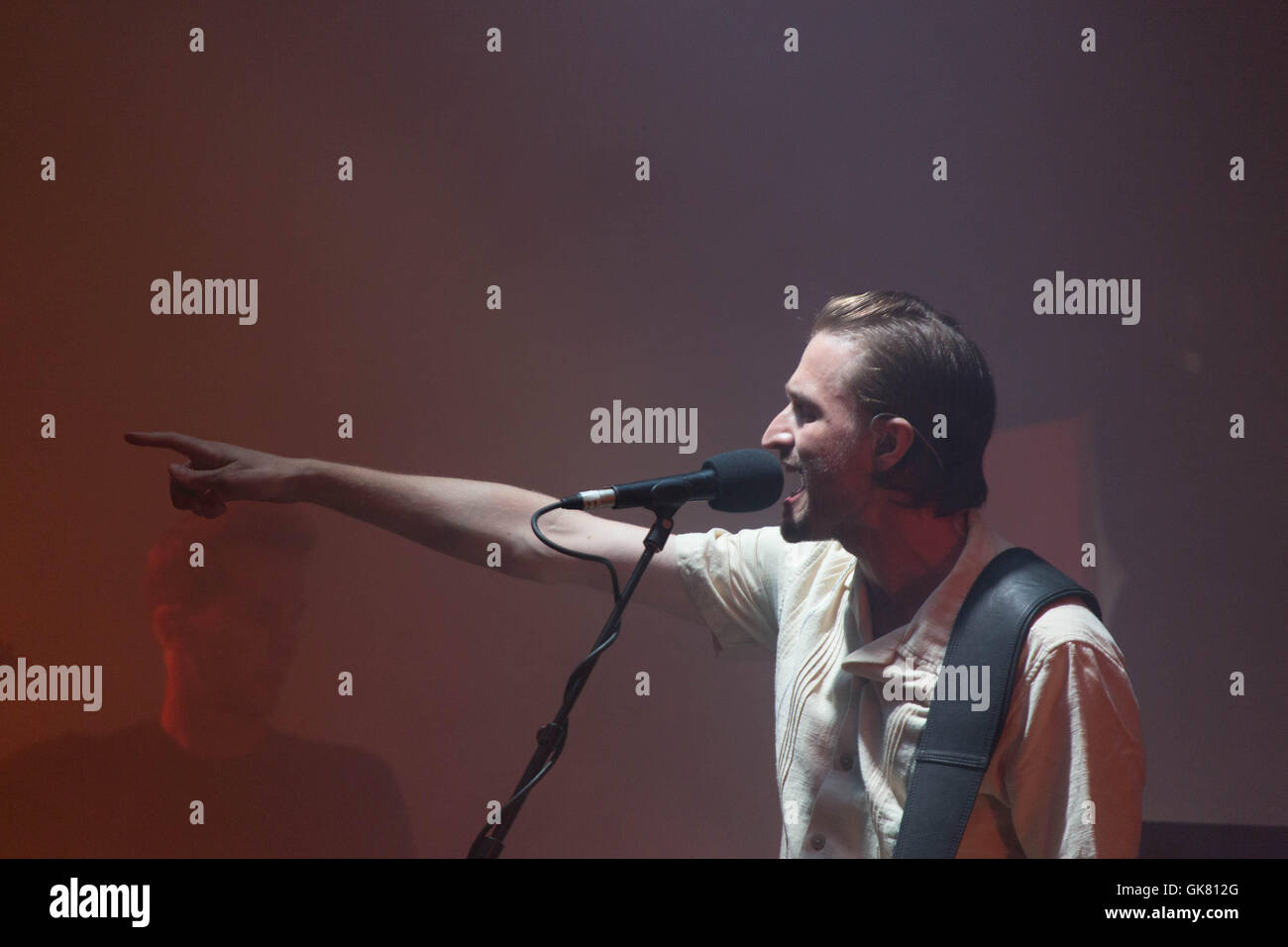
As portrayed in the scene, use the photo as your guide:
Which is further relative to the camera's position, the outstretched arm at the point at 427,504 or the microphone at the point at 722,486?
the outstretched arm at the point at 427,504

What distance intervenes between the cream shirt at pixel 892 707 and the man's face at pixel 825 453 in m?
0.15

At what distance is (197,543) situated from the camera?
7.72 ft

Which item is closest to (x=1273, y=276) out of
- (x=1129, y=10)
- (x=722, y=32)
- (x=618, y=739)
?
(x=1129, y=10)

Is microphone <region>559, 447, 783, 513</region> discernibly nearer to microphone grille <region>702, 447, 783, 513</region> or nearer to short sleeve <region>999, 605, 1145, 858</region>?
microphone grille <region>702, 447, 783, 513</region>

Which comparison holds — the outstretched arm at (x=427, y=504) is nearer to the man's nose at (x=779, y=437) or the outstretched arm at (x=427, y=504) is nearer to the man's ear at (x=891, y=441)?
the man's nose at (x=779, y=437)

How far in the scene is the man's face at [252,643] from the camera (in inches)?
92.7

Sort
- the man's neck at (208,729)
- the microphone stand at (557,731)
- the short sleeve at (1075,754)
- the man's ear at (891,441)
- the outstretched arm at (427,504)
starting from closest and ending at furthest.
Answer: the microphone stand at (557,731), the short sleeve at (1075,754), the man's ear at (891,441), the outstretched arm at (427,504), the man's neck at (208,729)

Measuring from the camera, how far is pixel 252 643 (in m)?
2.36

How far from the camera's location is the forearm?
2.24 m

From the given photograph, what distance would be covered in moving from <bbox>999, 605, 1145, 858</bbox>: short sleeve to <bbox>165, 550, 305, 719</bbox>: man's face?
1.53 m

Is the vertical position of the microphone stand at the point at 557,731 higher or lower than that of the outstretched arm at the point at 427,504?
lower

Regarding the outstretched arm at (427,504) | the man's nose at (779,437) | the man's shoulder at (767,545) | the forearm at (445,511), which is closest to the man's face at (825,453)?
the man's nose at (779,437)

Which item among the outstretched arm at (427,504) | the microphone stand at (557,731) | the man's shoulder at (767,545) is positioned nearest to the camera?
the microphone stand at (557,731)

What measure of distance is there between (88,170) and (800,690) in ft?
6.35
